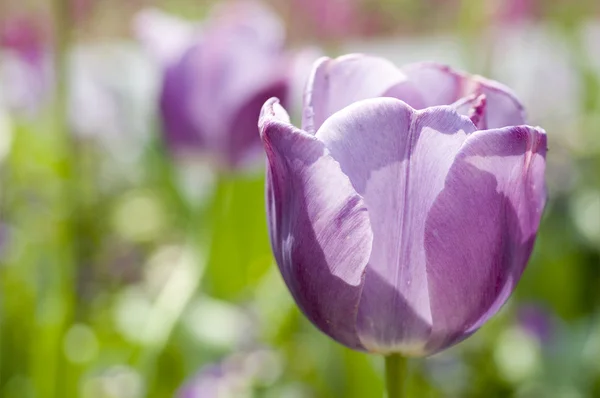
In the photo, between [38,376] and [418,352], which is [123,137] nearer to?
[38,376]

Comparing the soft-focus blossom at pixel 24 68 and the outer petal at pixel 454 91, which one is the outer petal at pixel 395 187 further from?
the soft-focus blossom at pixel 24 68

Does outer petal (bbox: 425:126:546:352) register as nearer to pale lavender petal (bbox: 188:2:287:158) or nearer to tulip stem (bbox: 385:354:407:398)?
tulip stem (bbox: 385:354:407:398)

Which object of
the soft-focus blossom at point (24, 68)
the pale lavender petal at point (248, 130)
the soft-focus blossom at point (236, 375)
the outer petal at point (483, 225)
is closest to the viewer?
the outer petal at point (483, 225)

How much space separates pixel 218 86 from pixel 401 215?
83cm

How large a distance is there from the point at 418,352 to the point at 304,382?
2.58ft

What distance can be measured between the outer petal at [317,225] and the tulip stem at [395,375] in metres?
0.03

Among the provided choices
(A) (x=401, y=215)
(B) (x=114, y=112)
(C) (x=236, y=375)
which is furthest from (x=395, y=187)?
(B) (x=114, y=112)

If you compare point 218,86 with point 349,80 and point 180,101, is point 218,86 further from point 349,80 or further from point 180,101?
point 349,80

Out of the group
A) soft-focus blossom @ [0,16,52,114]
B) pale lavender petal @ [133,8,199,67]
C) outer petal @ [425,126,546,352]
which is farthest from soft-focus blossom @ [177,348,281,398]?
soft-focus blossom @ [0,16,52,114]

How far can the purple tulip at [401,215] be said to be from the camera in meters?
0.51

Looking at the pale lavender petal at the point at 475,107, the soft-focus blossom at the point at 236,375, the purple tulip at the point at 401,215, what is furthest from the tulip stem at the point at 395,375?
the soft-focus blossom at the point at 236,375

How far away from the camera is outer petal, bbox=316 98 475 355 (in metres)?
0.51

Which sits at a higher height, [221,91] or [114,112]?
[221,91]

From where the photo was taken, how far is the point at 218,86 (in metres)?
1.32
